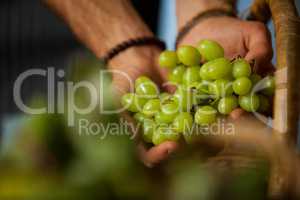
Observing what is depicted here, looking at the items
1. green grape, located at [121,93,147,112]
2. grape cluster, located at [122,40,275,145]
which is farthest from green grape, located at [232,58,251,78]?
green grape, located at [121,93,147,112]

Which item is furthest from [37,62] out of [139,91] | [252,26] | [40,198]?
[40,198]

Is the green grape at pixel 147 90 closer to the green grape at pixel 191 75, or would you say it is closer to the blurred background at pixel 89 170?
the green grape at pixel 191 75

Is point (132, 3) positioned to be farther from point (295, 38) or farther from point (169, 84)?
point (295, 38)

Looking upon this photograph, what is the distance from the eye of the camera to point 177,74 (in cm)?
43

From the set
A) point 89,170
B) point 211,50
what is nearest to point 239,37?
point 211,50

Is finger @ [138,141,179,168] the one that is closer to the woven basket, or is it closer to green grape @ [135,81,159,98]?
the woven basket

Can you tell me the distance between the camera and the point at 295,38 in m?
0.28

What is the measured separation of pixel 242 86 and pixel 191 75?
0.06 meters

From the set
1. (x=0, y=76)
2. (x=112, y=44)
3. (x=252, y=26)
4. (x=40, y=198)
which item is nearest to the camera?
(x=40, y=198)

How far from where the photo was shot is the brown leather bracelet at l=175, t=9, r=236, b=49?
1.44 ft

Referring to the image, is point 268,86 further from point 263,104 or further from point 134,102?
point 134,102

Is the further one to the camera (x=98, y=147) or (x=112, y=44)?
(x=112, y=44)

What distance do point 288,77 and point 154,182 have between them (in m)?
0.12

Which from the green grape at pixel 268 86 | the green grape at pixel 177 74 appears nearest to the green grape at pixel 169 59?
the green grape at pixel 177 74
